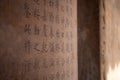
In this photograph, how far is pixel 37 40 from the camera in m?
1.71

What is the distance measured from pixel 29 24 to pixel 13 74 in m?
0.40

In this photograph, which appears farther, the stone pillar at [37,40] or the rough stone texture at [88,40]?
the rough stone texture at [88,40]

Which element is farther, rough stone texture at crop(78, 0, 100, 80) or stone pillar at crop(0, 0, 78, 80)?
rough stone texture at crop(78, 0, 100, 80)

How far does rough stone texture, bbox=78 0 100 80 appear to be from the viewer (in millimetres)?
3496

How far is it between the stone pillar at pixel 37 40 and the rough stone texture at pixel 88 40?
112 centimetres

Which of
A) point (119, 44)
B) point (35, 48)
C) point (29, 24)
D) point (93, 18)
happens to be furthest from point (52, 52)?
point (119, 44)

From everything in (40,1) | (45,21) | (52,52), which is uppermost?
(40,1)

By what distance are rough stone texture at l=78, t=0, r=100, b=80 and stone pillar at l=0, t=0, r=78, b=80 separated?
3.69ft

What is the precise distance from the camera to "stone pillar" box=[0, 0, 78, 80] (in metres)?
1.39

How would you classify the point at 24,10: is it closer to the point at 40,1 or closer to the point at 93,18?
the point at 40,1

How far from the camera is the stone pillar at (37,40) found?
1.39 meters

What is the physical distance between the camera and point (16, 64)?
4.79ft

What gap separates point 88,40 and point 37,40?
2.01 metres

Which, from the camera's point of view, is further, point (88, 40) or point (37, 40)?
point (88, 40)
